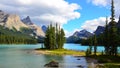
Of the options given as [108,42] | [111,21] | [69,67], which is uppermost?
[111,21]

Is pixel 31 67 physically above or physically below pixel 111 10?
below

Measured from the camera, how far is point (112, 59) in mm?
84875

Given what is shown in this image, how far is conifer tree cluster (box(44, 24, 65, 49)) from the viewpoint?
17688 cm

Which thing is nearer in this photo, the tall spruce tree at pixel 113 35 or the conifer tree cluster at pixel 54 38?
the tall spruce tree at pixel 113 35

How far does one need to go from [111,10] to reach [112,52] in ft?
49.7

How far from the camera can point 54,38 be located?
585 ft

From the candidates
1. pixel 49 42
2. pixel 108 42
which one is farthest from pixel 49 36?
pixel 108 42

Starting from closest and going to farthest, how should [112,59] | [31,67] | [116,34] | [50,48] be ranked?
[31,67], [112,59], [116,34], [50,48]

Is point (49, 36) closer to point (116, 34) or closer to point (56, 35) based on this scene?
point (56, 35)

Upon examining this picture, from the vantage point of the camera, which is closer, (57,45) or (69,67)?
(69,67)

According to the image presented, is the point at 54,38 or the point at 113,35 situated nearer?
the point at 113,35

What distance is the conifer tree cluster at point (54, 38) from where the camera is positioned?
6964 inches

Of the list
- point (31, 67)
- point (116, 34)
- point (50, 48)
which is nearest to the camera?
point (31, 67)

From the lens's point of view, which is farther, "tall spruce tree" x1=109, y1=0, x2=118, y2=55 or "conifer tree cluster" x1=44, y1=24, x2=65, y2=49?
"conifer tree cluster" x1=44, y1=24, x2=65, y2=49
